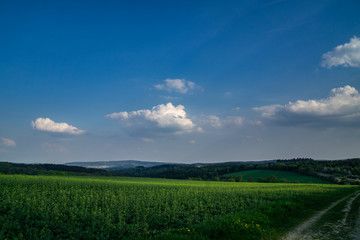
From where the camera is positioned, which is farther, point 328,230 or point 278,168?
point 278,168

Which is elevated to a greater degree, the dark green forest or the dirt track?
the dirt track

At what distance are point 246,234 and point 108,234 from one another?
6.25m

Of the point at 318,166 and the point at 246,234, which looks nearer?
the point at 246,234

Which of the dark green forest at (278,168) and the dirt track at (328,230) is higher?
the dirt track at (328,230)

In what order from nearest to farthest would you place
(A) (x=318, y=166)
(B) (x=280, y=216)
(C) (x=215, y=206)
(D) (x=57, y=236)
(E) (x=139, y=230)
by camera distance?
(D) (x=57, y=236) → (E) (x=139, y=230) → (B) (x=280, y=216) → (C) (x=215, y=206) → (A) (x=318, y=166)

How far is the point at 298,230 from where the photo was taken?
11219mm

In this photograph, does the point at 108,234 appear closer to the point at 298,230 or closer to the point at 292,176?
the point at 298,230

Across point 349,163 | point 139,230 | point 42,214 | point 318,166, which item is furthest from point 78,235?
point 349,163

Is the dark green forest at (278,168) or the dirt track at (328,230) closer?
the dirt track at (328,230)

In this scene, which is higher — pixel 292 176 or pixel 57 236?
pixel 57 236

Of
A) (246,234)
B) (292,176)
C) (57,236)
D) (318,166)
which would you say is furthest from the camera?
(318,166)

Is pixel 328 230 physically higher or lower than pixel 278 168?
higher

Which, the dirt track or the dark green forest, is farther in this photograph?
the dark green forest

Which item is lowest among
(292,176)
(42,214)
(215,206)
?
(292,176)
